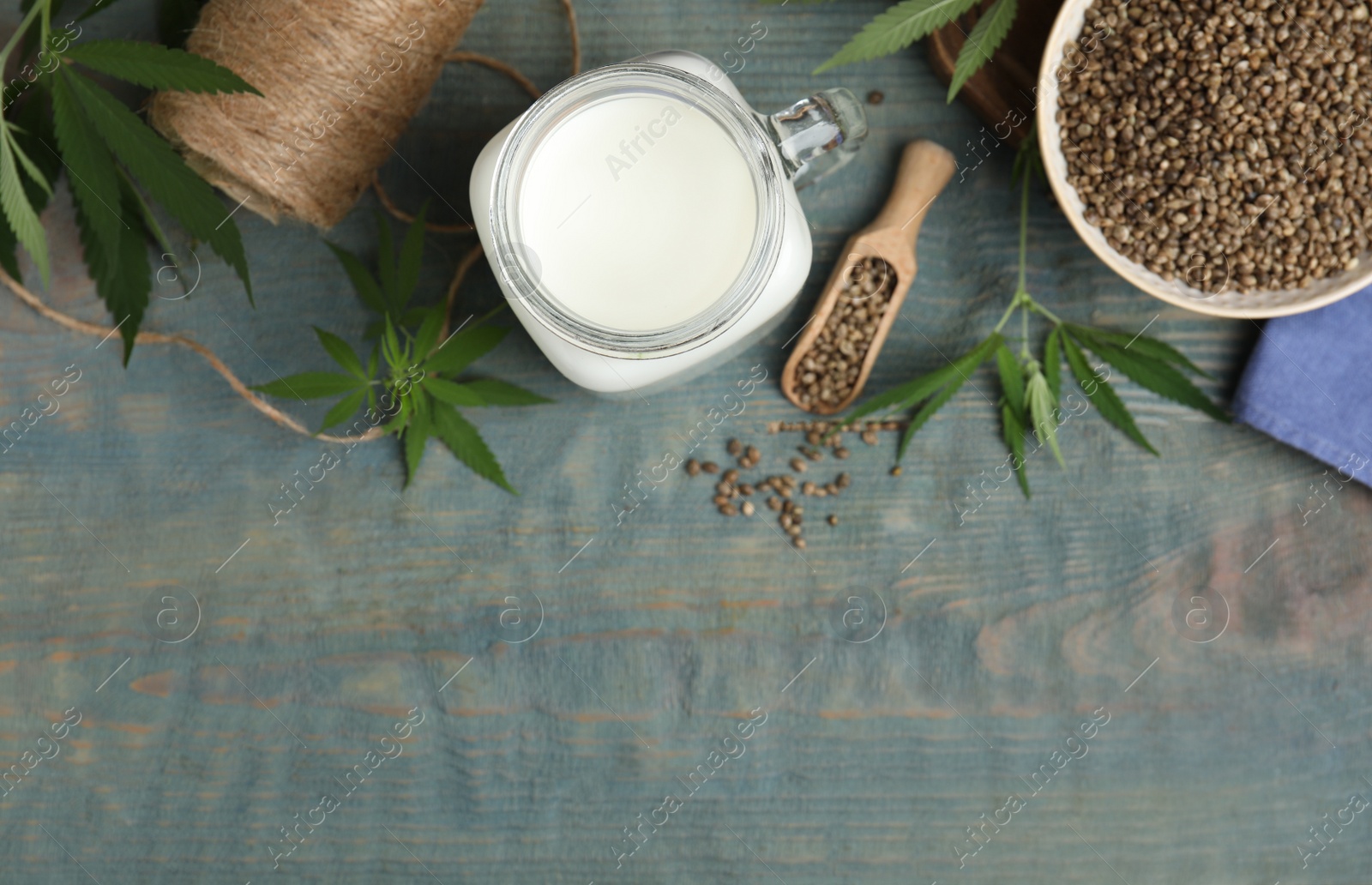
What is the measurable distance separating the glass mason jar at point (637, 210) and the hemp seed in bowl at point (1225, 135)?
32cm

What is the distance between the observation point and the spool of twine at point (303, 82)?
71 cm

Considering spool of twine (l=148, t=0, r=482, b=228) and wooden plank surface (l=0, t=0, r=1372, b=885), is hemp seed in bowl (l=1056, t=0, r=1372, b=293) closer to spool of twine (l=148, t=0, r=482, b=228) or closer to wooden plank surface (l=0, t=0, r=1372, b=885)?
wooden plank surface (l=0, t=0, r=1372, b=885)

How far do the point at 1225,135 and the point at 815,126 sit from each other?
0.37 meters

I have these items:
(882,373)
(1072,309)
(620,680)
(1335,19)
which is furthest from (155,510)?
(1335,19)

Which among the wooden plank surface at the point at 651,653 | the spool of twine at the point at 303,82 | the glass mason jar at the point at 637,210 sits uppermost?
the spool of twine at the point at 303,82

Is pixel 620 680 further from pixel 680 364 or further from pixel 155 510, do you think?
pixel 155 510

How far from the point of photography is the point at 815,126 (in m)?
0.67

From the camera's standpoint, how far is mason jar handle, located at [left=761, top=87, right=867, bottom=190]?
26.4 inches

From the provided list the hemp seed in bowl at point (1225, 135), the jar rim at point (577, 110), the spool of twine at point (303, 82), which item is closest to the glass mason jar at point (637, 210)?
the jar rim at point (577, 110)

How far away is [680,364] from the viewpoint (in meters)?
0.75

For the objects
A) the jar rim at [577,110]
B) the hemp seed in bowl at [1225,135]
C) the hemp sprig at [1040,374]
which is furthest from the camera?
the hemp sprig at [1040,374]

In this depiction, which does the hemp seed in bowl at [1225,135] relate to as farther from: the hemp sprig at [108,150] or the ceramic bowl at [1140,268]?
the hemp sprig at [108,150]

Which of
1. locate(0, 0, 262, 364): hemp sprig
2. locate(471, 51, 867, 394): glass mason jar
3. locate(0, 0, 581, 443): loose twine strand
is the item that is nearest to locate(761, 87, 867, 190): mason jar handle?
locate(471, 51, 867, 394): glass mason jar

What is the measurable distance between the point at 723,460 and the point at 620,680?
25 cm
